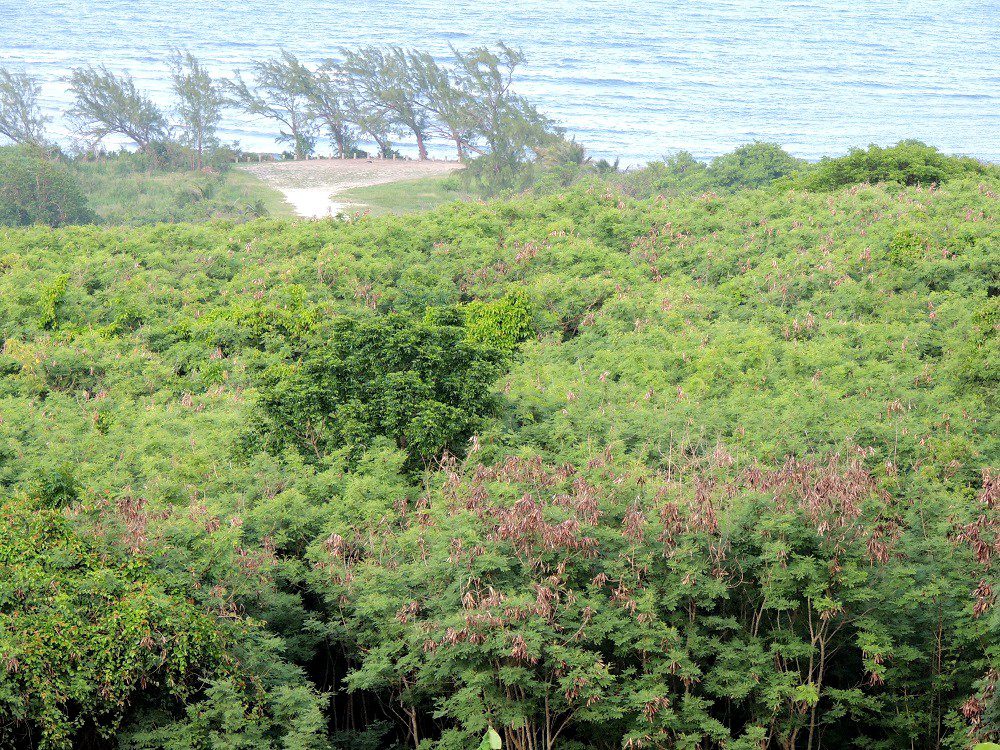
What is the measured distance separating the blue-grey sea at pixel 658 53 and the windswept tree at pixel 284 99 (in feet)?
23.8

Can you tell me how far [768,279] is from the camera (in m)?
24.7

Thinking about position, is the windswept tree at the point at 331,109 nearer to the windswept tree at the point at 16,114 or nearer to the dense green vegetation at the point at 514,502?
the windswept tree at the point at 16,114

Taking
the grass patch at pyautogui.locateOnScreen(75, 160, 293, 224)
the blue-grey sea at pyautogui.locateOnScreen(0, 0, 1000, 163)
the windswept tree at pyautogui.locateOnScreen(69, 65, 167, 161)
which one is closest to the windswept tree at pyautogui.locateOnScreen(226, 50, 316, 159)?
the windswept tree at pyautogui.locateOnScreen(69, 65, 167, 161)

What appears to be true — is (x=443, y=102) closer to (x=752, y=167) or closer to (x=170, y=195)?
(x=170, y=195)

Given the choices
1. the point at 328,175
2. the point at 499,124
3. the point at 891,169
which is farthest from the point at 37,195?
the point at 891,169

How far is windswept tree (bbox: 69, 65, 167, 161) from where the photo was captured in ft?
225

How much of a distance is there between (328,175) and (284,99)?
12.9 metres

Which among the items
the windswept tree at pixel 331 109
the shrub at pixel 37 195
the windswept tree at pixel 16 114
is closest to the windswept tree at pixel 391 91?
the windswept tree at pixel 331 109

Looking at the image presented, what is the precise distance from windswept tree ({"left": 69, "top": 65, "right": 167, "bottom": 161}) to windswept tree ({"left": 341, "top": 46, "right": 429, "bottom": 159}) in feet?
38.3

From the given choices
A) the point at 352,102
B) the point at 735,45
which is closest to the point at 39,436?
the point at 352,102

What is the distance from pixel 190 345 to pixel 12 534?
11.9m

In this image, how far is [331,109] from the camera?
2726 inches

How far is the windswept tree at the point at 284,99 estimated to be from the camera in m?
69.2

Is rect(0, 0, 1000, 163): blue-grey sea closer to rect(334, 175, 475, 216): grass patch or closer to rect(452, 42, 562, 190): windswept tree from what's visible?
rect(452, 42, 562, 190): windswept tree
